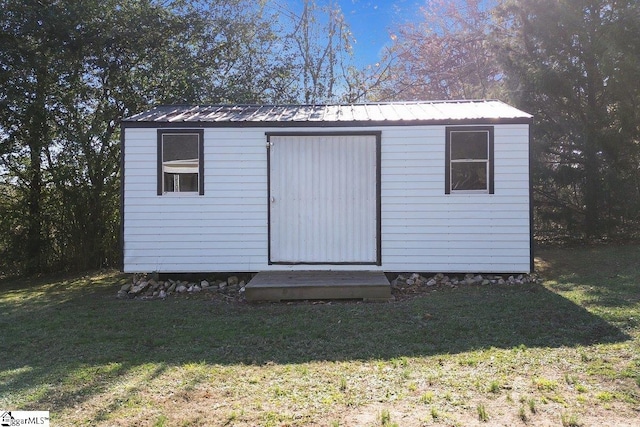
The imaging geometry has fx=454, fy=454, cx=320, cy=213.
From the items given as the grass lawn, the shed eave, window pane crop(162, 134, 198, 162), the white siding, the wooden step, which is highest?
the shed eave

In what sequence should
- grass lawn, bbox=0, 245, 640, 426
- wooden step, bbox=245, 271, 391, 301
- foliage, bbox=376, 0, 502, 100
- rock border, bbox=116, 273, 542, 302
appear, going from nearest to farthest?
grass lawn, bbox=0, 245, 640, 426 < wooden step, bbox=245, 271, 391, 301 < rock border, bbox=116, 273, 542, 302 < foliage, bbox=376, 0, 502, 100

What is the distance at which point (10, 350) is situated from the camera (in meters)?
4.12

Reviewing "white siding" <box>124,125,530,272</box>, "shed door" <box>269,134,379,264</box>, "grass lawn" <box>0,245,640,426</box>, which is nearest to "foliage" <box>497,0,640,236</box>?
"white siding" <box>124,125,530,272</box>

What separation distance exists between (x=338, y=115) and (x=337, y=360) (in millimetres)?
4412

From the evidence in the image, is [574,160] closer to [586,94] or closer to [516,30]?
[586,94]

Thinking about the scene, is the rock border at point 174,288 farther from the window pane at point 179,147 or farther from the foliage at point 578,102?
the foliage at point 578,102

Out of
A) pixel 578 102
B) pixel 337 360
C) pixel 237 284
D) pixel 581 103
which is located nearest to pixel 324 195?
pixel 237 284

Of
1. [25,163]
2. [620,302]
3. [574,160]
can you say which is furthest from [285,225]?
[574,160]

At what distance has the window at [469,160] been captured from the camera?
260 inches

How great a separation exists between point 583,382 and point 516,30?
1020 cm

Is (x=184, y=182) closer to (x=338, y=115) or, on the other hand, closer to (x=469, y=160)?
(x=338, y=115)

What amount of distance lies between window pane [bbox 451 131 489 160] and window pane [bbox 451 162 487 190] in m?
0.12

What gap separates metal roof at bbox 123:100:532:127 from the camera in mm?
6609

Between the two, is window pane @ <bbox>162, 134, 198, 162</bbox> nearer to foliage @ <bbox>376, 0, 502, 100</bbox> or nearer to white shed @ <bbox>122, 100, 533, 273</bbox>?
white shed @ <bbox>122, 100, 533, 273</bbox>
